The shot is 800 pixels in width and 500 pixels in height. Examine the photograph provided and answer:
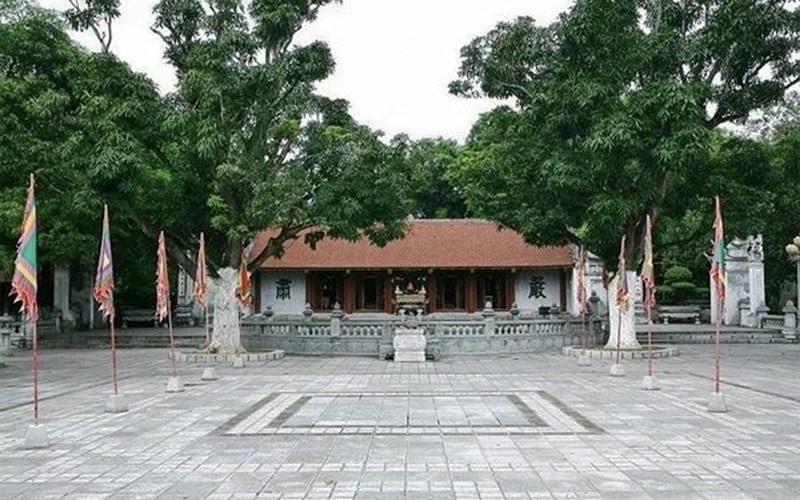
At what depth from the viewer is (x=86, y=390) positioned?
13.9m

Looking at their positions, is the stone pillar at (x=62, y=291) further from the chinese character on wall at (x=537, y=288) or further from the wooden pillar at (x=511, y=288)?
the chinese character on wall at (x=537, y=288)

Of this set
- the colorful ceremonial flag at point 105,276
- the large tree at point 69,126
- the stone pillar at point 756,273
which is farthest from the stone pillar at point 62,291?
the stone pillar at point 756,273

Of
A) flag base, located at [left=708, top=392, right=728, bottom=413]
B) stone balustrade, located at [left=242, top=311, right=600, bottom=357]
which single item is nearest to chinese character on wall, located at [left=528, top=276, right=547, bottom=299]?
stone balustrade, located at [left=242, top=311, right=600, bottom=357]

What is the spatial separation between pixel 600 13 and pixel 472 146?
24.9 meters

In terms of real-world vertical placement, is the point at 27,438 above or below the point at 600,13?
below

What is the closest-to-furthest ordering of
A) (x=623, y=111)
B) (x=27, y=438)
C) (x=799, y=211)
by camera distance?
(x=27, y=438) < (x=623, y=111) < (x=799, y=211)

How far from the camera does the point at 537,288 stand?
3369 centimetres

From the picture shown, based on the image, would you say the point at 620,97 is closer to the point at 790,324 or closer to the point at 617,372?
the point at 617,372

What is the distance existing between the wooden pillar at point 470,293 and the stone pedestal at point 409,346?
1383cm

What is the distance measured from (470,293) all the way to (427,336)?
13.0 metres

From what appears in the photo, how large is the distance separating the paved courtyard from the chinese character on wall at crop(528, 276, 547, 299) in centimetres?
1729

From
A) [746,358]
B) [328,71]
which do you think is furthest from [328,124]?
[746,358]

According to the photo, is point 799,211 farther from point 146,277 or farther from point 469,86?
point 146,277

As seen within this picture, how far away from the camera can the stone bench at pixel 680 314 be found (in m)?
33.9
